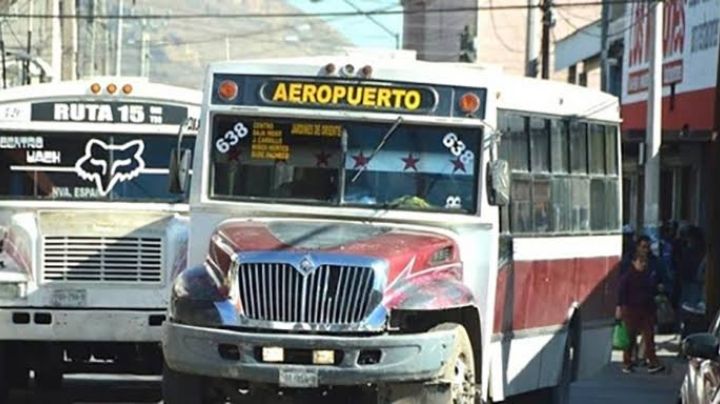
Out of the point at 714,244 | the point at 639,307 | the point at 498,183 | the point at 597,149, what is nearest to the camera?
the point at 498,183

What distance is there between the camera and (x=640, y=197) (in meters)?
37.1

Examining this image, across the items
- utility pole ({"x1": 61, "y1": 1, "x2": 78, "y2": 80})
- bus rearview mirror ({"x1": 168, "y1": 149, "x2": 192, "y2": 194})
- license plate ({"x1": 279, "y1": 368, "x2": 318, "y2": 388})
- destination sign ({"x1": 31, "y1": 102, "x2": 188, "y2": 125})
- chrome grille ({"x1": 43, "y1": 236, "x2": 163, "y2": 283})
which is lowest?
license plate ({"x1": 279, "y1": 368, "x2": 318, "y2": 388})

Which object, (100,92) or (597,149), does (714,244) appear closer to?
(597,149)

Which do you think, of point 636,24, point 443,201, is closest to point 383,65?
point 443,201

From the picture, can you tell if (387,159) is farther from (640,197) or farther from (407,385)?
(640,197)

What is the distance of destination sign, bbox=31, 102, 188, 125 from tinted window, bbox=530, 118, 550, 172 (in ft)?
10.6

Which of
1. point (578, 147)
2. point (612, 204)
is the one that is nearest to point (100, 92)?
point (578, 147)

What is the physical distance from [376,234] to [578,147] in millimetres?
4392

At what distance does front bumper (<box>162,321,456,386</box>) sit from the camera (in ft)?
34.3

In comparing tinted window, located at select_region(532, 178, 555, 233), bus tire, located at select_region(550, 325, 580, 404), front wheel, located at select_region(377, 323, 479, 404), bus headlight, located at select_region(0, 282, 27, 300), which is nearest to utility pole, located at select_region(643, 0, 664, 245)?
bus tire, located at select_region(550, 325, 580, 404)

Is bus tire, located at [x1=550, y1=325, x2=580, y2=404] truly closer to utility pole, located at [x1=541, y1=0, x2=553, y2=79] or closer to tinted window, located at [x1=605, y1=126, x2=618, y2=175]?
tinted window, located at [x1=605, y1=126, x2=618, y2=175]

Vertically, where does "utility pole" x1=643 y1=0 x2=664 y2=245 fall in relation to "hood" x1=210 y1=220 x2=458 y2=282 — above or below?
above

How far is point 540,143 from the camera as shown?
46.9ft

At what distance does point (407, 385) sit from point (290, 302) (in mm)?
939
